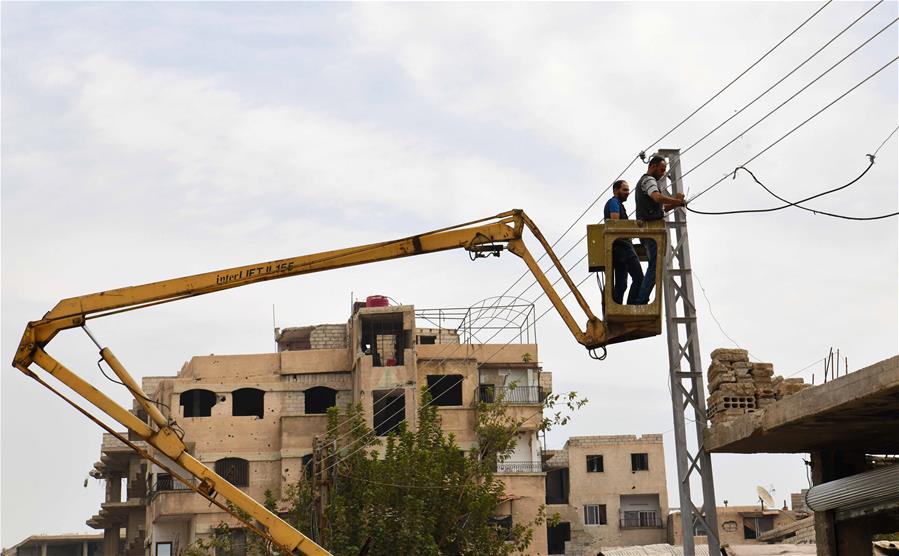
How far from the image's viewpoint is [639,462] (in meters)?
64.9

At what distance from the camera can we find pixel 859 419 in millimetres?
16953

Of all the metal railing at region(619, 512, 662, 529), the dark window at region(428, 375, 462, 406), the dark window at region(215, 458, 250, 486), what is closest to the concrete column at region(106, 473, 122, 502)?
the dark window at region(215, 458, 250, 486)

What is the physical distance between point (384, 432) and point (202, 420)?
7537 mm

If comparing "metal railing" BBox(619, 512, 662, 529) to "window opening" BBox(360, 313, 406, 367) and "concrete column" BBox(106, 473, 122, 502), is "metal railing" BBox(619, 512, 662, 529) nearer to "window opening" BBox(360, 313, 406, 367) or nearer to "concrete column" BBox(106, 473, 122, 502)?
"window opening" BBox(360, 313, 406, 367)

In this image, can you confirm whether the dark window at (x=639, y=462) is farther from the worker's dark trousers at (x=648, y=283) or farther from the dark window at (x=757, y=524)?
the worker's dark trousers at (x=648, y=283)

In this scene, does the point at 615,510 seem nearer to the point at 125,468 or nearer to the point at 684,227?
the point at 125,468

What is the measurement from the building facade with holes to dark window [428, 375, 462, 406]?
0.17 feet

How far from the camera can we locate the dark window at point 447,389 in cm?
5334

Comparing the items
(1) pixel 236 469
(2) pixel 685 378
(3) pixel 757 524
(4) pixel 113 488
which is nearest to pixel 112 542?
(4) pixel 113 488

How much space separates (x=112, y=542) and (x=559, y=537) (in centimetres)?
2310

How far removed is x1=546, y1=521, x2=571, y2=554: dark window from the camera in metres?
64.1

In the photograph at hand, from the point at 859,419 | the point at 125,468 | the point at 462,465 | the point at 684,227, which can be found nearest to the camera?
the point at 859,419

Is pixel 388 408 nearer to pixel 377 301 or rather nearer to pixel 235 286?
pixel 377 301

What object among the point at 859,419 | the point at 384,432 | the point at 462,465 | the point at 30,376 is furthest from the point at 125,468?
the point at 859,419
